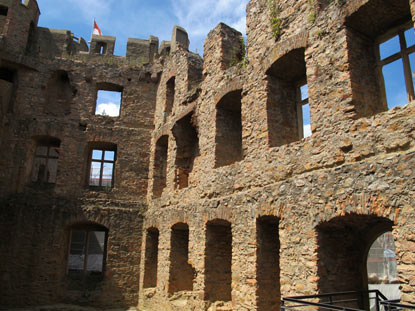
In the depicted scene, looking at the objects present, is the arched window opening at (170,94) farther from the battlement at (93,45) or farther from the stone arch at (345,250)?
the stone arch at (345,250)

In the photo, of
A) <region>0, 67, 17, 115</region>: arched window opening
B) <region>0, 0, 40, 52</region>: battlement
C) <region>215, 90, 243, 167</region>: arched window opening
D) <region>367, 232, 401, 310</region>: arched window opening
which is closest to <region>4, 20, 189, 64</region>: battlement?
<region>0, 0, 40, 52</region>: battlement

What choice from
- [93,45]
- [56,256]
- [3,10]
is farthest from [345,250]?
[3,10]

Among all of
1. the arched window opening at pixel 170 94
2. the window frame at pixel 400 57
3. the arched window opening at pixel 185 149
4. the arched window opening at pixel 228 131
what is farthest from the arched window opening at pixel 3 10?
the window frame at pixel 400 57

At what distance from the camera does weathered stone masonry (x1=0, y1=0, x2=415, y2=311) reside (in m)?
5.79

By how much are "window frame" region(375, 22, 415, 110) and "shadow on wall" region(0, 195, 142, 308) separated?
939 centimetres

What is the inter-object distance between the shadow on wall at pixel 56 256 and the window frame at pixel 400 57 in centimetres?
939

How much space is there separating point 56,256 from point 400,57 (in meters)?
11.3

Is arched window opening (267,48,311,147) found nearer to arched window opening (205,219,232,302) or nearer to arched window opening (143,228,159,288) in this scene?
arched window opening (205,219,232,302)

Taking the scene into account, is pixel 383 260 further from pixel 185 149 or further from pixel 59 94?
pixel 59 94

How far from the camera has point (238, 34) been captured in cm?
1048

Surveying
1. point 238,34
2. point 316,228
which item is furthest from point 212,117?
point 316,228

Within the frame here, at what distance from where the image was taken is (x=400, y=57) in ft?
19.3

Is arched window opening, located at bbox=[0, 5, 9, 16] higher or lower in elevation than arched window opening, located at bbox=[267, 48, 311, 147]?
A: higher

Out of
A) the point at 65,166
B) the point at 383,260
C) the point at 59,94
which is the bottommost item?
the point at 383,260
